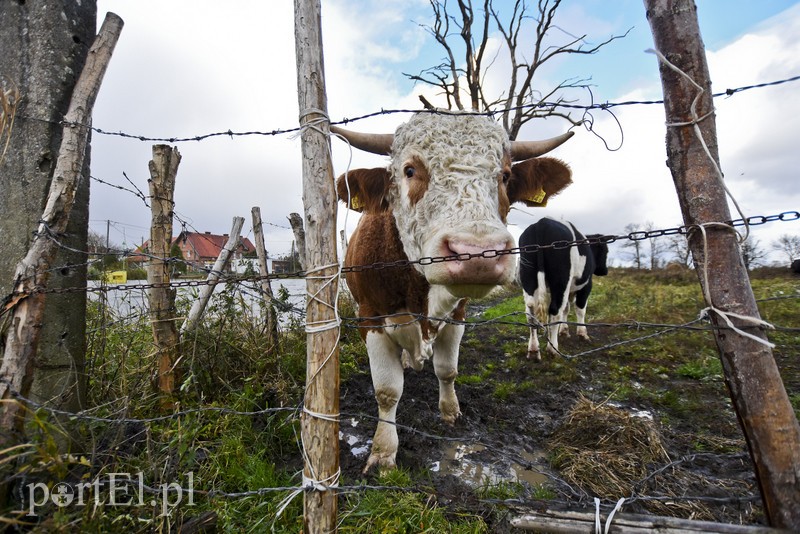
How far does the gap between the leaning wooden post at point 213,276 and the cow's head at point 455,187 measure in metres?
1.78

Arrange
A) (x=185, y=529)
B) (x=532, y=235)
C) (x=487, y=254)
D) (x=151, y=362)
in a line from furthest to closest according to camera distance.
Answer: (x=532, y=235)
(x=151, y=362)
(x=185, y=529)
(x=487, y=254)

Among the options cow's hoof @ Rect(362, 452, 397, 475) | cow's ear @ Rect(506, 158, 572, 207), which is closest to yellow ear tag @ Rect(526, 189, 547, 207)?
cow's ear @ Rect(506, 158, 572, 207)

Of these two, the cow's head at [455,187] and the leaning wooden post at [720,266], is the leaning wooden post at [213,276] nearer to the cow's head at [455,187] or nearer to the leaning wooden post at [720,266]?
the cow's head at [455,187]

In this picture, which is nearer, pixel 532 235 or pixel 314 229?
pixel 314 229

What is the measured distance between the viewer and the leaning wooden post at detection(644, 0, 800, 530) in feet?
4.10

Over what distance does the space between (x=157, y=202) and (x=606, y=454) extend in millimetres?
3949

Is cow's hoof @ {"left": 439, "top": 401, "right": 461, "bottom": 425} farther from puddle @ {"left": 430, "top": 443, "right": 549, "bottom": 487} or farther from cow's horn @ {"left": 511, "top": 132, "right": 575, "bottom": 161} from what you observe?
cow's horn @ {"left": 511, "top": 132, "right": 575, "bottom": 161}

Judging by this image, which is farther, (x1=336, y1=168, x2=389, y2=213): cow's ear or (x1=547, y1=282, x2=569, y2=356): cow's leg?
(x1=547, y1=282, x2=569, y2=356): cow's leg

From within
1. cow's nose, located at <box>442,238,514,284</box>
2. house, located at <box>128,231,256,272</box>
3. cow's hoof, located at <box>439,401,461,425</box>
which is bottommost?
cow's hoof, located at <box>439,401,461,425</box>

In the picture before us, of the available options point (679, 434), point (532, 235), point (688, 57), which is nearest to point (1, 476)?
point (688, 57)

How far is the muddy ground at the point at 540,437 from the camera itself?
217 centimetres

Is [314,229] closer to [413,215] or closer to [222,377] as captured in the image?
[413,215]

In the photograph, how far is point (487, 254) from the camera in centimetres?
172

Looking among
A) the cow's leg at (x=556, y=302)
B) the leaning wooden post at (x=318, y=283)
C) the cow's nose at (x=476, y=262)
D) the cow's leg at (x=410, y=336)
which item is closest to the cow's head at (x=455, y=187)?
the cow's nose at (x=476, y=262)
